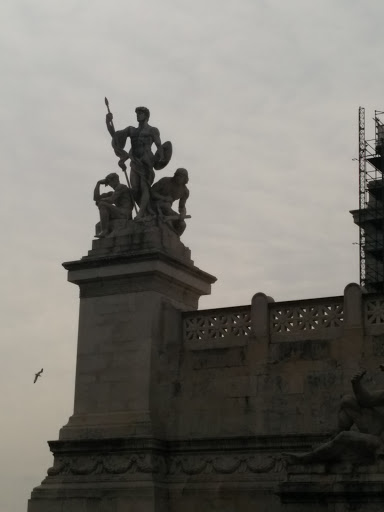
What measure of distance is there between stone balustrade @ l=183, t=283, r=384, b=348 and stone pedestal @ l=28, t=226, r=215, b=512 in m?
0.57

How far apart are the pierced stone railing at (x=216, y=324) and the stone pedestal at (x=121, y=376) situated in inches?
10.1

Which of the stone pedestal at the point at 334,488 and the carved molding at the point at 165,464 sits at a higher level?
the carved molding at the point at 165,464

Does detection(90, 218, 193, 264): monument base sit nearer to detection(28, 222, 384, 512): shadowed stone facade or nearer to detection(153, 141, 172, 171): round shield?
detection(28, 222, 384, 512): shadowed stone facade

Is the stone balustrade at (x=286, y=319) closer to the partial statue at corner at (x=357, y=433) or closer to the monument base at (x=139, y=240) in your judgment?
the monument base at (x=139, y=240)

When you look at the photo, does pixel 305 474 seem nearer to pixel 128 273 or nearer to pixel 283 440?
pixel 283 440

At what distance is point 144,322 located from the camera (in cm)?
2061

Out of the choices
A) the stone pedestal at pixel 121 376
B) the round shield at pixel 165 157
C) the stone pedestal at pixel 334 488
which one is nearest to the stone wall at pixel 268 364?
the stone pedestal at pixel 121 376

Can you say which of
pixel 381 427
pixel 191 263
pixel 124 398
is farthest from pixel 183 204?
pixel 381 427

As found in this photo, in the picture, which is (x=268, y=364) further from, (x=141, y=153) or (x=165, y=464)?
(x=141, y=153)

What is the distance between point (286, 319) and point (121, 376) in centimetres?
347

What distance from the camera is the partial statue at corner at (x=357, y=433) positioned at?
54.3 ft

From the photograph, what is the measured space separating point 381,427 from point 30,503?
7248 mm

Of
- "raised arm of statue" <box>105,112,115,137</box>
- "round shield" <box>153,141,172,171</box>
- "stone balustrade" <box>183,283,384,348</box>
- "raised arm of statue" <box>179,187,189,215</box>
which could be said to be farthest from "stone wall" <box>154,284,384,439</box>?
"raised arm of statue" <box>105,112,115,137</box>

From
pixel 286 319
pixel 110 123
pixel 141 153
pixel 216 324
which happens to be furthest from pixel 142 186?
pixel 286 319
